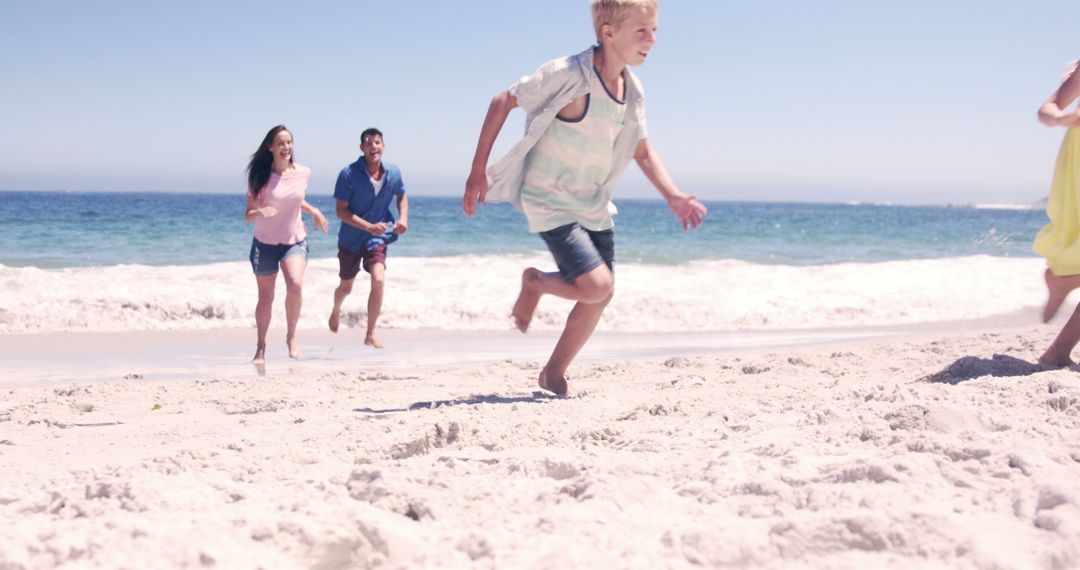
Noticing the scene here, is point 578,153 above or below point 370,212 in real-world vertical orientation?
above

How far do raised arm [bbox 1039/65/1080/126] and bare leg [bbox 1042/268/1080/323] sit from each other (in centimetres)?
75

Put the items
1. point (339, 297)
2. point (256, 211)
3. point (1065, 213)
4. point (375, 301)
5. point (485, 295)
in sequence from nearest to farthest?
point (1065, 213) → point (256, 211) → point (375, 301) → point (339, 297) → point (485, 295)

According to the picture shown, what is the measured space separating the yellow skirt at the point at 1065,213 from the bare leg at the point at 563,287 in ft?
6.19

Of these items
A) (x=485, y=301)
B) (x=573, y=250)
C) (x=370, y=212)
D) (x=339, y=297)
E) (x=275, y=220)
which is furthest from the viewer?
(x=485, y=301)

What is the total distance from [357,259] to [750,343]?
3.03 metres

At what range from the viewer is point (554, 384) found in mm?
4043

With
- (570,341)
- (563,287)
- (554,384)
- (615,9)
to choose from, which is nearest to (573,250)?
(563,287)

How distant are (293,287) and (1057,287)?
4319 millimetres

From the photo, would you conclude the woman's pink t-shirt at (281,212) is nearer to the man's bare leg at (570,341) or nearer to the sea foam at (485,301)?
the sea foam at (485,301)

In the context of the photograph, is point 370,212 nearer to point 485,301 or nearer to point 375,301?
point 375,301

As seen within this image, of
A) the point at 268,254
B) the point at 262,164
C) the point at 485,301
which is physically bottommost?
the point at 485,301

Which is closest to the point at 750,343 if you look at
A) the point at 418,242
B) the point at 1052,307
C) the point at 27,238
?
the point at 1052,307

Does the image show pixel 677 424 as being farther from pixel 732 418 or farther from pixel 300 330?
pixel 300 330

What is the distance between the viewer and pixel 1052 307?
4.07 m
